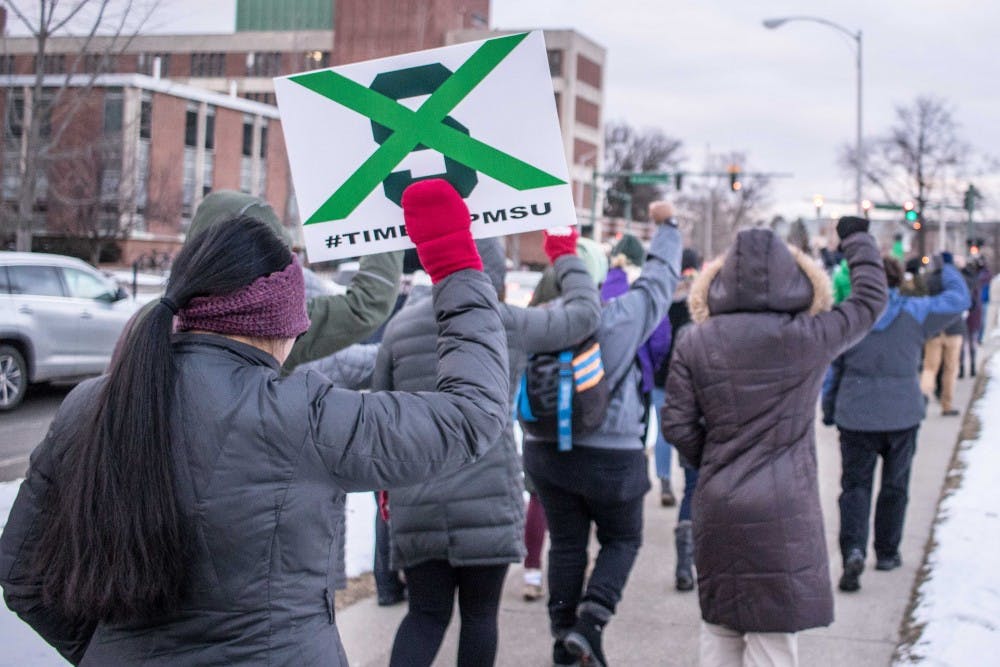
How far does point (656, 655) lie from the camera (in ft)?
17.1

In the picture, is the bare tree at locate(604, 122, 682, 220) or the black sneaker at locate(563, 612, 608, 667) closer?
the black sneaker at locate(563, 612, 608, 667)

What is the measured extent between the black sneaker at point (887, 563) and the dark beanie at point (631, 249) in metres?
2.34

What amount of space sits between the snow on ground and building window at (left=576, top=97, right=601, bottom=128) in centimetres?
7518

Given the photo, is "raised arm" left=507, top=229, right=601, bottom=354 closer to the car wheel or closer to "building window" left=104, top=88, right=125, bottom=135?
the car wheel

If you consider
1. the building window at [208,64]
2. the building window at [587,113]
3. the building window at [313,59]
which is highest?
the building window at [587,113]

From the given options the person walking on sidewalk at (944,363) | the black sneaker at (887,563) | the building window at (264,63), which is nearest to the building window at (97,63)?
the black sneaker at (887,563)

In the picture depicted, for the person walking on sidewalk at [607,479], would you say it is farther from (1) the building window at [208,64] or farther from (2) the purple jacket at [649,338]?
(1) the building window at [208,64]

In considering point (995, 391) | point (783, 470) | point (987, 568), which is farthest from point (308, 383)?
point (995, 391)

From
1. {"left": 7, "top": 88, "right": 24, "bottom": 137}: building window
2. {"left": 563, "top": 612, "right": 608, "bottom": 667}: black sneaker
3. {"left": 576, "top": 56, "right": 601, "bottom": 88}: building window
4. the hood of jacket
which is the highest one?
{"left": 576, "top": 56, "right": 601, "bottom": 88}: building window

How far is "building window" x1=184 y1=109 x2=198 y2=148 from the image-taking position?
45406mm

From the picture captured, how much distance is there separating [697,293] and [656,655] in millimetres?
1948

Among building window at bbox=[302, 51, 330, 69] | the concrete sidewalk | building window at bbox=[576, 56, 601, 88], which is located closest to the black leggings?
the concrete sidewalk

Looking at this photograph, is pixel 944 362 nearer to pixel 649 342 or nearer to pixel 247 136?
pixel 649 342

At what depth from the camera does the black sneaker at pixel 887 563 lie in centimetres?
655
